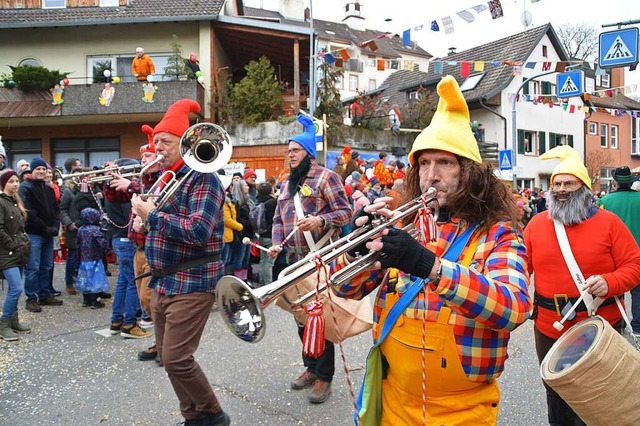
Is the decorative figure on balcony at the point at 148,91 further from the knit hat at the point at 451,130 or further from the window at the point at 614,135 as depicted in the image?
the window at the point at 614,135

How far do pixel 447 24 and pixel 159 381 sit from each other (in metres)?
10.2

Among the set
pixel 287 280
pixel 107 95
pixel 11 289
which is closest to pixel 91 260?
pixel 11 289

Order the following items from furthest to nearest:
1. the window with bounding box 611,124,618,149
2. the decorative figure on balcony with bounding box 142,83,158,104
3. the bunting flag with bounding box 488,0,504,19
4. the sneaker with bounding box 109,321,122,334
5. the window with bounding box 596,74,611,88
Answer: the window with bounding box 611,124,618,149
the window with bounding box 596,74,611,88
the decorative figure on balcony with bounding box 142,83,158,104
the bunting flag with bounding box 488,0,504,19
the sneaker with bounding box 109,321,122,334

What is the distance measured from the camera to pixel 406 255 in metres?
1.63

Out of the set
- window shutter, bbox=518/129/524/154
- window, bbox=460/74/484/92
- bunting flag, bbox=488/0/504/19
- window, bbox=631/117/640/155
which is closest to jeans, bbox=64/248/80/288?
bunting flag, bbox=488/0/504/19

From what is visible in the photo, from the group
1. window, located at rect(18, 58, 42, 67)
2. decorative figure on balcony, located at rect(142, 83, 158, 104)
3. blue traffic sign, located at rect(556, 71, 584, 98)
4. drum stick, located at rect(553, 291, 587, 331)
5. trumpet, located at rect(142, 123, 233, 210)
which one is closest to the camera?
drum stick, located at rect(553, 291, 587, 331)

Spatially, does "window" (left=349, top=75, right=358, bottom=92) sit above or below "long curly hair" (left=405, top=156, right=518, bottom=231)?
above

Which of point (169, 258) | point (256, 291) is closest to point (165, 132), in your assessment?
point (169, 258)

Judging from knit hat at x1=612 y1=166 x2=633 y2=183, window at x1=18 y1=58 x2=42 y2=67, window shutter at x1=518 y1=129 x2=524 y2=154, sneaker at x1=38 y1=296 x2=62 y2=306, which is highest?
window at x1=18 y1=58 x2=42 y2=67

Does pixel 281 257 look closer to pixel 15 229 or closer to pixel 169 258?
pixel 15 229

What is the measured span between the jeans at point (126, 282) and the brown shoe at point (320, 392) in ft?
8.38

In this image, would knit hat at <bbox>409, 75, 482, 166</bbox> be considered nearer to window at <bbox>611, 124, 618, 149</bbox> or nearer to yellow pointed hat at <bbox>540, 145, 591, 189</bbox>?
yellow pointed hat at <bbox>540, 145, 591, 189</bbox>

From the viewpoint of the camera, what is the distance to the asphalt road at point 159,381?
12.8 ft

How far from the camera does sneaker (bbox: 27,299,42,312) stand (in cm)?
700
